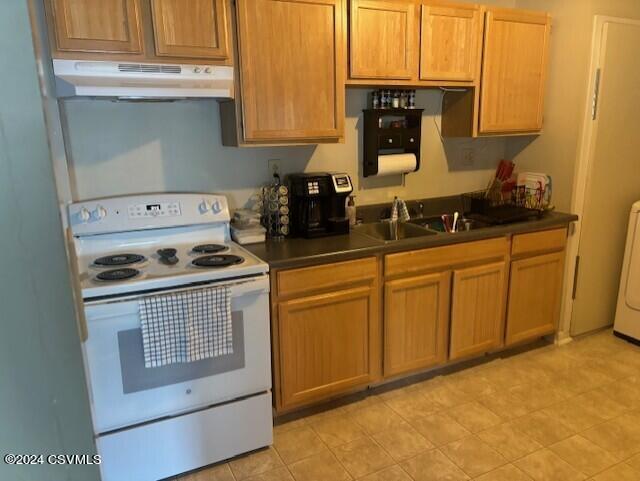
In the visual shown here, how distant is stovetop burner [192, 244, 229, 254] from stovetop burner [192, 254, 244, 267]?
13cm

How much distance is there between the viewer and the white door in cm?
298

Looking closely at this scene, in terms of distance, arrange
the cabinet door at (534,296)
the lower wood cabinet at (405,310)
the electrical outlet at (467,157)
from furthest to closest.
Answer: the electrical outlet at (467,157) < the cabinet door at (534,296) < the lower wood cabinet at (405,310)

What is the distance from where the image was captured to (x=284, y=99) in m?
2.35

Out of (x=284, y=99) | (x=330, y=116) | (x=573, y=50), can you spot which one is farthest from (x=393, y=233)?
(x=573, y=50)

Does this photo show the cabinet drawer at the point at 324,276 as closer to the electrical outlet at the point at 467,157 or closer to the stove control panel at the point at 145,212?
the stove control panel at the point at 145,212

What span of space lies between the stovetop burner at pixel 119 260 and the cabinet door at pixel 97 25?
2.86 ft

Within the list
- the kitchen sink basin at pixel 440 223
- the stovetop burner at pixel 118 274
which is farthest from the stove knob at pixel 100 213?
the kitchen sink basin at pixel 440 223

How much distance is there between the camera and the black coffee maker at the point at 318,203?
2.58 metres

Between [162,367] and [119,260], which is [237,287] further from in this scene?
[119,260]

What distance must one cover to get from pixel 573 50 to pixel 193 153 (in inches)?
93.8

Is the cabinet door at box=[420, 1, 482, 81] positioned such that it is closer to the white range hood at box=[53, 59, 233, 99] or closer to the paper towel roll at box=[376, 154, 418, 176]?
the paper towel roll at box=[376, 154, 418, 176]

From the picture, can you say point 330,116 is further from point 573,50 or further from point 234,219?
point 573,50

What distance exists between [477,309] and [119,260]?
78.0 inches

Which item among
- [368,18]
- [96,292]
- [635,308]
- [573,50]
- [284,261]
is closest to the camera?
[96,292]
